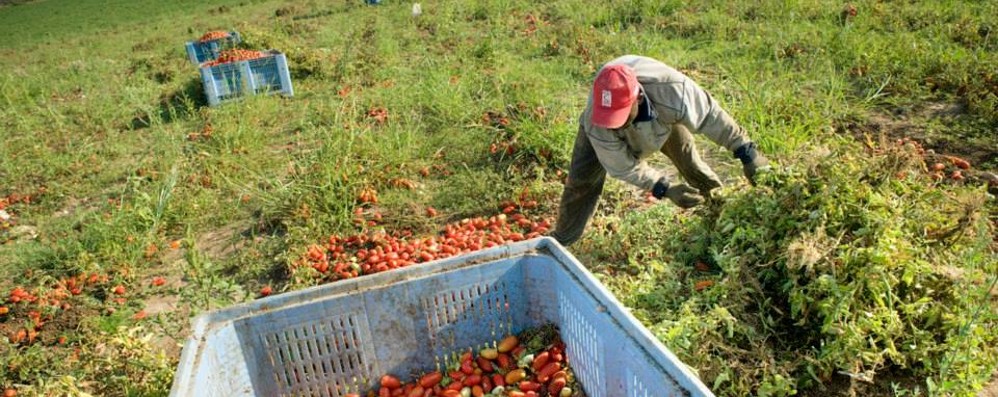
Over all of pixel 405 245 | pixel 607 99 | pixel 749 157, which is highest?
pixel 607 99

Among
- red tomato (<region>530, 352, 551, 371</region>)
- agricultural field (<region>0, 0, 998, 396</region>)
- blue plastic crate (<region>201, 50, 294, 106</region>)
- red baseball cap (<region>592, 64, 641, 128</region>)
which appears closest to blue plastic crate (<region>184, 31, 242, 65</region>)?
agricultural field (<region>0, 0, 998, 396</region>)

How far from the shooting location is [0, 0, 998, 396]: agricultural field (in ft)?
8.02

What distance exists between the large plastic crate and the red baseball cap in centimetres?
63

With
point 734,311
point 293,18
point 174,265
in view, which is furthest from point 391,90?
point 293,18

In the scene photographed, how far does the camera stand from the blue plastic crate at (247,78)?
6352 millimetres

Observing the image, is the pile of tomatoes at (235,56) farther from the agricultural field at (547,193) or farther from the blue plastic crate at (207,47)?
the blue plastic crate at (207,47)

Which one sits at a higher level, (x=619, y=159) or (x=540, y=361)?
(x=619, y=159)

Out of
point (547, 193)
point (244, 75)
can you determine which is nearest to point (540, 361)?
point (547, 193)

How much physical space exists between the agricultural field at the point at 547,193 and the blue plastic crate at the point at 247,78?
23 centimetres

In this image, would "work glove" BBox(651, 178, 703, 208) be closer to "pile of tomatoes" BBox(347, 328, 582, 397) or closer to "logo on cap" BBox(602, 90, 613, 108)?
"logo on cap" BBox(602, 90, 613, 108)

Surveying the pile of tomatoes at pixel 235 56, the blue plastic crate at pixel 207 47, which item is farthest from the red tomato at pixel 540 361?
the blue plastic crate at pixel 207 47

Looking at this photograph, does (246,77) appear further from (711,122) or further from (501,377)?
(501,377)

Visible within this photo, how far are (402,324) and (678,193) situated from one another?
4.90 feet

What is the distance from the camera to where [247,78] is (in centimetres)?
645
